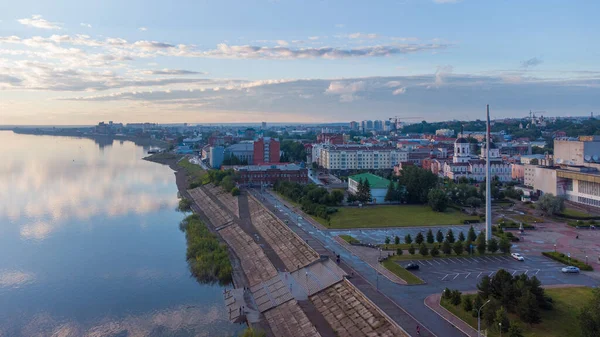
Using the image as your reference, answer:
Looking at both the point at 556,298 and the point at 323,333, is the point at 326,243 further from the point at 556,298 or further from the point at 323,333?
the point at 556,298

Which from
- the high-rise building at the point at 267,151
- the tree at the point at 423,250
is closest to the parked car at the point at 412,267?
the tree at the point at 423,250

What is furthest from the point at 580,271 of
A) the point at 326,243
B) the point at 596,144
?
the point at 596,144

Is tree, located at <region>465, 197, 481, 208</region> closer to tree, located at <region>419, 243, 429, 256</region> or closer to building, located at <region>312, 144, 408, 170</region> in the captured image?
tree, located at <region>419, 243, 429, 256</region>

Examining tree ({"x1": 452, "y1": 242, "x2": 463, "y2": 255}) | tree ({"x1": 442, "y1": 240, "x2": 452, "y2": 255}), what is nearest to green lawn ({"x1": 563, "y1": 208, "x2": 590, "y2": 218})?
tree ({"x1": 452, "y1": 242, "x2": 463, "y2": 255})

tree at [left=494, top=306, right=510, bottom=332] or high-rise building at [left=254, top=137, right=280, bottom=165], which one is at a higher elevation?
high-rise building at [left=254, top=137, right=280, bottom=165]

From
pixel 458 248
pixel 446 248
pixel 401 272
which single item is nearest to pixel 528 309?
pixel 401 272

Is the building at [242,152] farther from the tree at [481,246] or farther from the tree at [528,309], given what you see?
the tree at [528,309]
